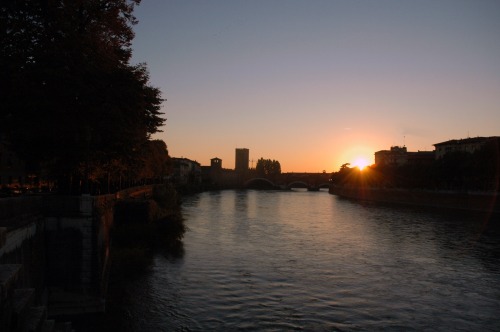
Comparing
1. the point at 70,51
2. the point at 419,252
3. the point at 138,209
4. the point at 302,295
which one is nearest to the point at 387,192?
the point at 419,252

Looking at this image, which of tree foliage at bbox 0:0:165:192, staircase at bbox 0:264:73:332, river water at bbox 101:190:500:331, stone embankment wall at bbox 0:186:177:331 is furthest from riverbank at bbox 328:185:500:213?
staircase at bbox 0:264:73:332

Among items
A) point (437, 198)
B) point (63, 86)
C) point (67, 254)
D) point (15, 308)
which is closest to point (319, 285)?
point (67, 254)

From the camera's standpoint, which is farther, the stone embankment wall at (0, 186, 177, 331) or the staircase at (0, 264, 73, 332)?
the stone embankment wall at (0, 186, 177, 331)

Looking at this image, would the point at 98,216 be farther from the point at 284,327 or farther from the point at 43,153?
the point at 284,327

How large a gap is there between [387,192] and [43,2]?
3822 inches

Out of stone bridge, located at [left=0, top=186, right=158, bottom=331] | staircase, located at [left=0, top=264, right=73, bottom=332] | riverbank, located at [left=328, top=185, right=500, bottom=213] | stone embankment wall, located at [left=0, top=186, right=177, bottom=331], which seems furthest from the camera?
riverbank, located at [left=328, top=185, right=500, bottom=213]

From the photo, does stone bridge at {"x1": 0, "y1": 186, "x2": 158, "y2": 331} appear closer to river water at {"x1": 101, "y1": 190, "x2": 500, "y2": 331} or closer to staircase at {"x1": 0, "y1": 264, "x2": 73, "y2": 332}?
river water at {"x1": 101, "y1": 190, "x2": 500, "y2": 331}

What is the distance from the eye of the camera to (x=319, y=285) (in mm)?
24250

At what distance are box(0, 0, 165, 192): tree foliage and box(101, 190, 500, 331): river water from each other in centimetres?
763

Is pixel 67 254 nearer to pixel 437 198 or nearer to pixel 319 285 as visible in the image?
pixel 319 285

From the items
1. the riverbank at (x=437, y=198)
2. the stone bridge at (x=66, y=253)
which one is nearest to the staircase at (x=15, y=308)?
the stone bridge at (x=66, y=253)

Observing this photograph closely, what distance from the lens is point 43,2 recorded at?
19.8m

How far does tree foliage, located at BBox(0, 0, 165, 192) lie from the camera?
19188 millimetres

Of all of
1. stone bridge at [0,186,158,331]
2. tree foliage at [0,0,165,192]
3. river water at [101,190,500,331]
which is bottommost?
river water at [101,190,500,331]
